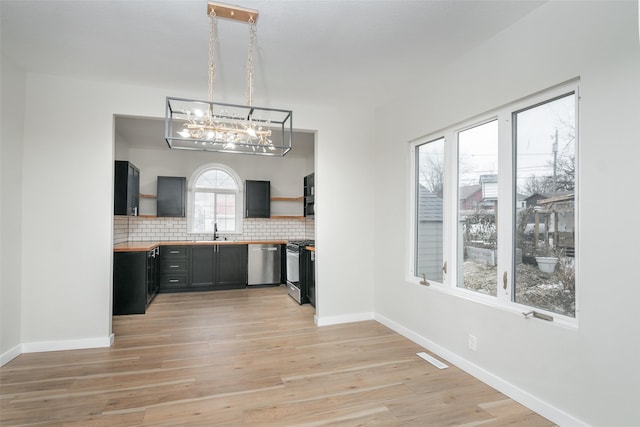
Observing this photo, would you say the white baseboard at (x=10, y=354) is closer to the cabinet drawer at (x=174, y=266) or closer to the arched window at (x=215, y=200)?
the cabinet drawer at (x=174, y=266)

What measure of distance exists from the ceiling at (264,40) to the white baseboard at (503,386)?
A: 2.69 metres

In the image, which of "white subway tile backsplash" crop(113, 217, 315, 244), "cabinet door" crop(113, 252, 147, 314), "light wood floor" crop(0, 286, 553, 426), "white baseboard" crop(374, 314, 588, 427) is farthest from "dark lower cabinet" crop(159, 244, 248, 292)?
"white baseboard" crop(374, 314, 588, 427)

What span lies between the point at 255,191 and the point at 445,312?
15.5 ft

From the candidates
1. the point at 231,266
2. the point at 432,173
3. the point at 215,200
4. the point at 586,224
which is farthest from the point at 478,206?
the point at 215,200

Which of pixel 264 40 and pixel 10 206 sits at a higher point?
pixel 264 40

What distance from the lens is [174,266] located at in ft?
19.4

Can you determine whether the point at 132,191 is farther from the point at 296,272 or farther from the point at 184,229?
the point at 296,272

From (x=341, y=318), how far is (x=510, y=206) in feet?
8.27

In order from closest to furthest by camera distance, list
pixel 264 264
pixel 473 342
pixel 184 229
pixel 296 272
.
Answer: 1. pixel 473 342
2. pixel 296 272
3. pixel 264 264
4. pixel 184 229

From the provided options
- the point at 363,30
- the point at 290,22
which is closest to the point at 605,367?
the point at 363,30

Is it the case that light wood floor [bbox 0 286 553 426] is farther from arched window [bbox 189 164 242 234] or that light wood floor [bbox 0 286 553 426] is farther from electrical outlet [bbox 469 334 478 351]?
arched window [bbox 189 164 242 234]

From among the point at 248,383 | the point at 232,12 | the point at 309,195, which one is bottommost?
the point at 248,383

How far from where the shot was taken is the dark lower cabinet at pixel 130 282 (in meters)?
4.46

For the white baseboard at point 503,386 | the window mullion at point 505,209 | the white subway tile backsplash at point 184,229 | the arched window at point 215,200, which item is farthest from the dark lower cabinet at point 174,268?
the window mullion at point 505,209
